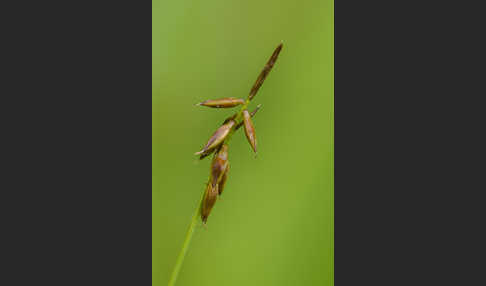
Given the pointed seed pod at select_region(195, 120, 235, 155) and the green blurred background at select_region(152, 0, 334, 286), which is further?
the green blurred background at select_region(152, 0, 334, 286)

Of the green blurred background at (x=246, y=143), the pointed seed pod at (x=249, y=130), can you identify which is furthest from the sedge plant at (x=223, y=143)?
the green blurred background at (x=246, y=143)

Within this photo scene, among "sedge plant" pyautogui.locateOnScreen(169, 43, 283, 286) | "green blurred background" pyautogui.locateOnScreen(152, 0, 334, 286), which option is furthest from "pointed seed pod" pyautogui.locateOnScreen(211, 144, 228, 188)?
"green blurred background" pyautogui.locateOnScreen(152, 0, 334, 286)

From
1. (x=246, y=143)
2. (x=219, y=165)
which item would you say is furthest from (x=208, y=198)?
(x=246, y=143)

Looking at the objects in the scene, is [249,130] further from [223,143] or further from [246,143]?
[246,143]

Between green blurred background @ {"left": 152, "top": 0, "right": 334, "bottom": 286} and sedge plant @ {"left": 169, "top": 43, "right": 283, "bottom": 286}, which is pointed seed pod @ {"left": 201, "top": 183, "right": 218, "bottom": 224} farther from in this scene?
green blurred background @ {"left": 152, "top": 0, "right": 334, "bottom": 286}

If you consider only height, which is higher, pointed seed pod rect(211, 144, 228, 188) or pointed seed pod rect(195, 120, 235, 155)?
pointed seed pod rect(195, 120, 235, 155)

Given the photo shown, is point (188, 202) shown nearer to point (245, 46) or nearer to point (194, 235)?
point (194, 235)

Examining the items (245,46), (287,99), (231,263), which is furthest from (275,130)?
(231,263)
